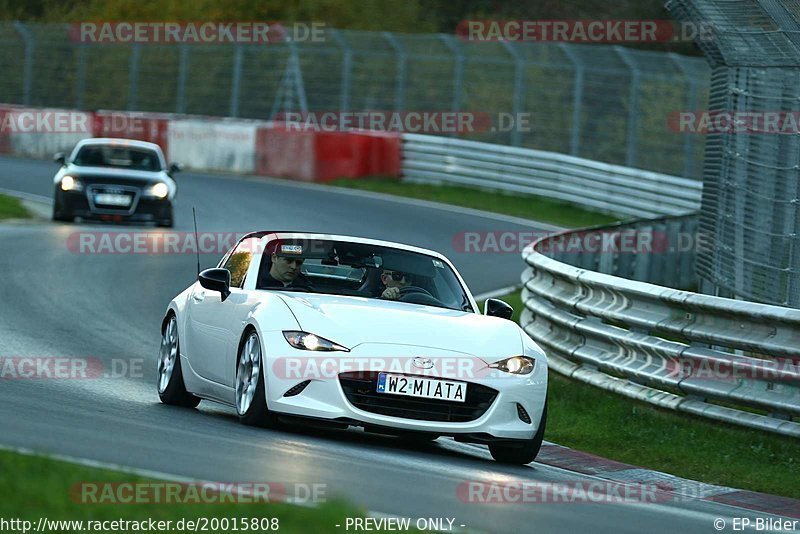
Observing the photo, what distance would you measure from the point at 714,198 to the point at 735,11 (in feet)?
12.2

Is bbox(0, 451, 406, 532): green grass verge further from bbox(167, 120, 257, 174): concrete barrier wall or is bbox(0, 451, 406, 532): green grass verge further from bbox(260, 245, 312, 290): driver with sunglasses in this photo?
bbox(167, 120, 257, 174): concrete barrier wall

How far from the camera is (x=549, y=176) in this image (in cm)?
3253

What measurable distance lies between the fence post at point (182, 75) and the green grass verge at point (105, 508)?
3493 cm

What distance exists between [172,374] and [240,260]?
2.93ft

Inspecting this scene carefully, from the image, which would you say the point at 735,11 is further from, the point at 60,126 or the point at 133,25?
the point at 133,25

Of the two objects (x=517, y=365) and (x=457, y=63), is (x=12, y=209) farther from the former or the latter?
(x=517, y=365)

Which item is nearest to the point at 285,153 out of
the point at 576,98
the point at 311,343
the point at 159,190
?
the point at 576,98

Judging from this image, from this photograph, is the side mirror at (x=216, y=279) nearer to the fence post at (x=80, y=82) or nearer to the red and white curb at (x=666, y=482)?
the red and white curb at (x=666, y=482)

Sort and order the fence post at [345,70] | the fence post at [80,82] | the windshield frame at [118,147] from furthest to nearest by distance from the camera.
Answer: the fence post at [80,82]
the fence post at [345,70]
the windshield frame at [118,147]

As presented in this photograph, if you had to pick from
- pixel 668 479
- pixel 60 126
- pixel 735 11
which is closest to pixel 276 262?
pixel 668 479

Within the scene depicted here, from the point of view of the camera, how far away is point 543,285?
14.5 m

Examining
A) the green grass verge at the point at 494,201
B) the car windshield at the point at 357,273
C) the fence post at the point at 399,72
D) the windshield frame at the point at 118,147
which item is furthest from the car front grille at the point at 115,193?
the car windshield at the point at 357,273

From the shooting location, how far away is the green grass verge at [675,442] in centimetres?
1031

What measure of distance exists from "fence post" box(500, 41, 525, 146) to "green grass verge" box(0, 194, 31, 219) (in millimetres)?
10056
